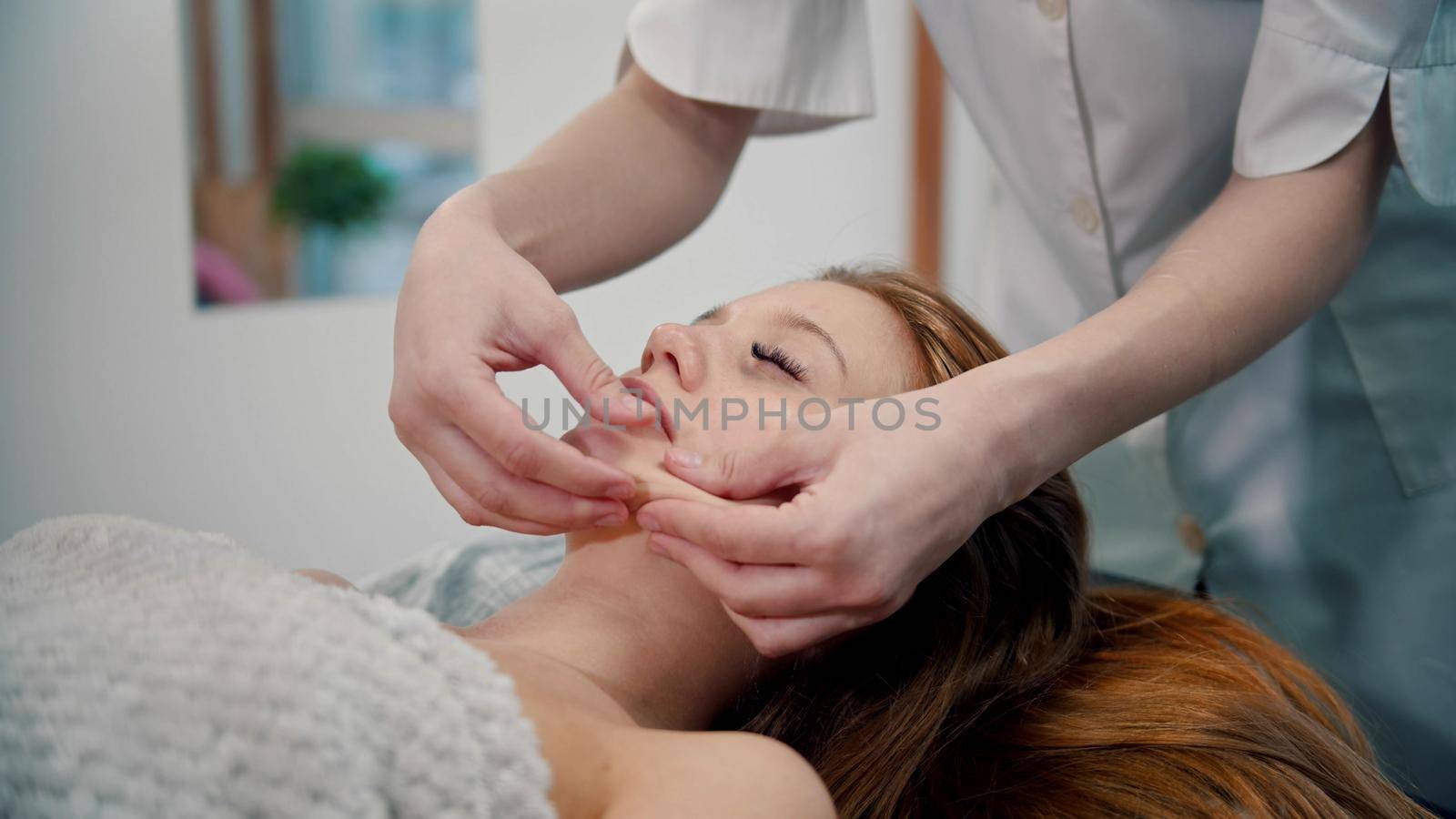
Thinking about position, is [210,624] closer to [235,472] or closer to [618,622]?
[618,622]

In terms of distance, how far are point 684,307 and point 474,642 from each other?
6.35 feet

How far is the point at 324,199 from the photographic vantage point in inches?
86.5

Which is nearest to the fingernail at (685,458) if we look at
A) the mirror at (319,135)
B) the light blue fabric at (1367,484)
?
the light blue fabric at (1367,484)

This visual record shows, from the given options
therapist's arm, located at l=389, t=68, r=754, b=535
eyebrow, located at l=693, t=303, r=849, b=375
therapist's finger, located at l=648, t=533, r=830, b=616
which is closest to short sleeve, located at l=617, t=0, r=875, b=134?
therapist's arm, located at l=389, t=68, r=754, b=535

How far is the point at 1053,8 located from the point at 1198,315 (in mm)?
471

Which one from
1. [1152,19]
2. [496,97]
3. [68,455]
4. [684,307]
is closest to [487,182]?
[1152,19]

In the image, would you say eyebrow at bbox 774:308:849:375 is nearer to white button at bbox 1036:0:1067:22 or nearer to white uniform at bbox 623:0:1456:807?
white uniform at bbox 623:0:1456:807

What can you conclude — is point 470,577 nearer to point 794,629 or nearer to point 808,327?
point 808,327

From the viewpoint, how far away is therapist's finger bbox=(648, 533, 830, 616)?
0.73m

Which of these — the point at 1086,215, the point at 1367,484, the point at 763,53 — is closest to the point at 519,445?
A: the point at 763,53

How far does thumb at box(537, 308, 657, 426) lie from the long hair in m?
0.36

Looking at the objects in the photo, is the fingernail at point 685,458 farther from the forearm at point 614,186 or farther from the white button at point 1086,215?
the white button at point 1086,215

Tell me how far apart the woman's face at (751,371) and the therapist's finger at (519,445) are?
0.15ft

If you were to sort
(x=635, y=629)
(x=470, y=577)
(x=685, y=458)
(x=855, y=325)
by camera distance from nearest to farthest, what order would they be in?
(x=685, y=458) → (x=635, y=629) → (x=855, y=325) → (x=470, y=577)
